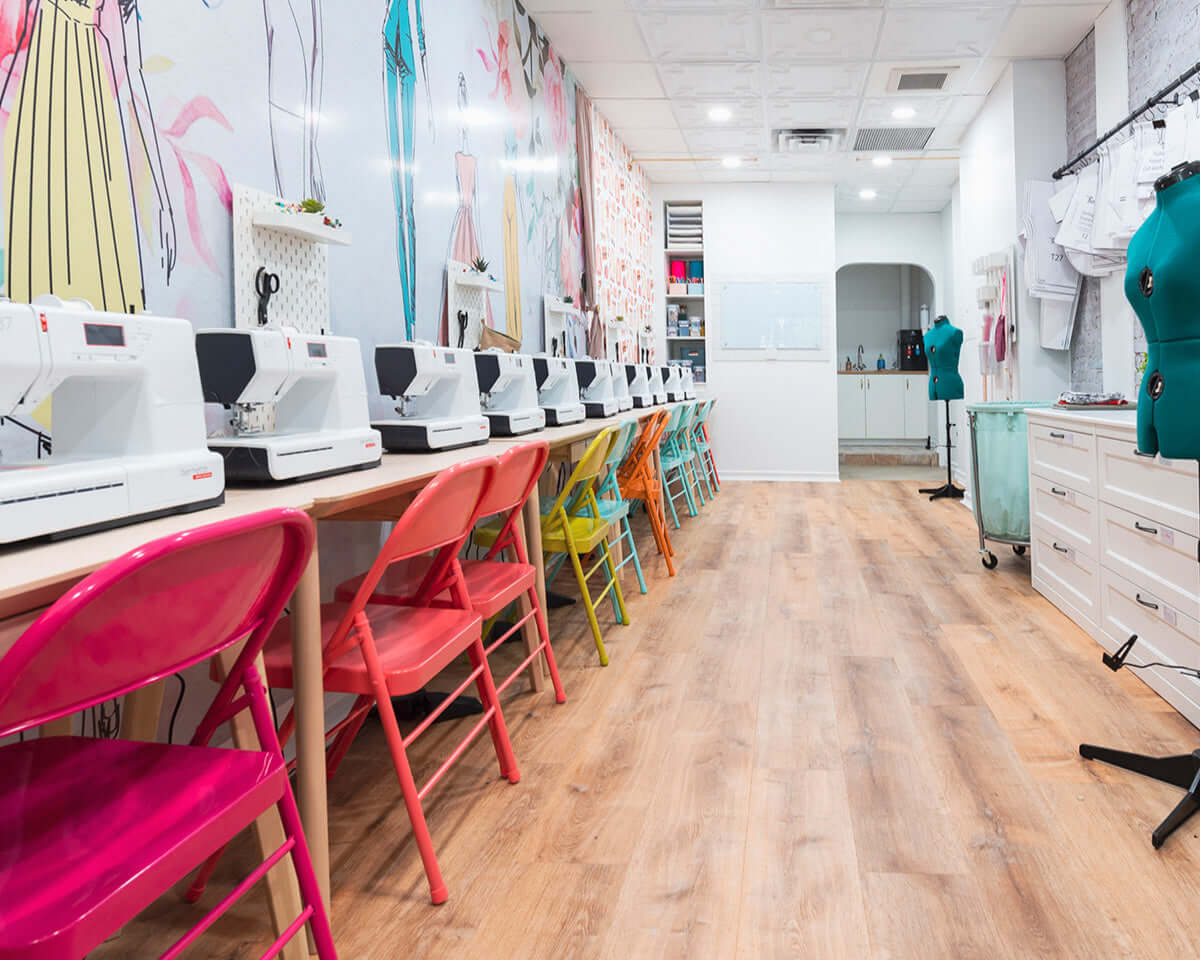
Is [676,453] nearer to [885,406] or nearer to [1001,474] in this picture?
[1001,474]

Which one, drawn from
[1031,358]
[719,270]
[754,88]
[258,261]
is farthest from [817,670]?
[719,270]

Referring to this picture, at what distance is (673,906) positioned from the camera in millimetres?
1546

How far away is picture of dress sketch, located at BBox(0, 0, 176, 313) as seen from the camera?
5.13ft

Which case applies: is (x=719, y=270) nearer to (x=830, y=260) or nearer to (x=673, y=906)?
(x=830, y=260)

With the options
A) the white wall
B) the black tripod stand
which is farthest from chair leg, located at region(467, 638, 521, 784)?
the white wall

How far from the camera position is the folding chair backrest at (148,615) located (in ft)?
2.58

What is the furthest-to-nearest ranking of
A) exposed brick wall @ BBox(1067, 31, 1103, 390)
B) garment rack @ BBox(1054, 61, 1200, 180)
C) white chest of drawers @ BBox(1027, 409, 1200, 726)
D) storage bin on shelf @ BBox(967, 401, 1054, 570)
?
exposed brick wall @ BBox(1067, 31, 1103, 390), storage bin on shelf @ BBox(967, 401, 1054, 570), garment rack @ BBox(1054, 61, 1200, 180), white chest of drawers @ BBox(1027, 409, 1200, 726)

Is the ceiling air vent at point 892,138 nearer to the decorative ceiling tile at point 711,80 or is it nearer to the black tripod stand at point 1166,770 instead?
the decorative ceiling tile at point 711,80

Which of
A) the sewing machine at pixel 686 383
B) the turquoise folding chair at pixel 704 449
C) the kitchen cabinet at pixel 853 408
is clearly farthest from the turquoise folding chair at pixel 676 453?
the kitchen cabinet at pixel 853 408

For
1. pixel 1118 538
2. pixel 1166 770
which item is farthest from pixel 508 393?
pixel 1166 770

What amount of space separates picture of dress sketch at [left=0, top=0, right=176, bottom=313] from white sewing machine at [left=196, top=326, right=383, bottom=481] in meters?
0.26

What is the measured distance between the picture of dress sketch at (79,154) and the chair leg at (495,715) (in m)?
1.04

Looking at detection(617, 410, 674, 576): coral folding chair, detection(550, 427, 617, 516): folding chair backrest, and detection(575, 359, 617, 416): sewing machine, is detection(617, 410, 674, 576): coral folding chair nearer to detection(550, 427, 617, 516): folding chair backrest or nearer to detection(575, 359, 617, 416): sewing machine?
detection(575, 359, 617, 416): sewing machine

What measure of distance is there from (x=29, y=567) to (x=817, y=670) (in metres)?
2.29
